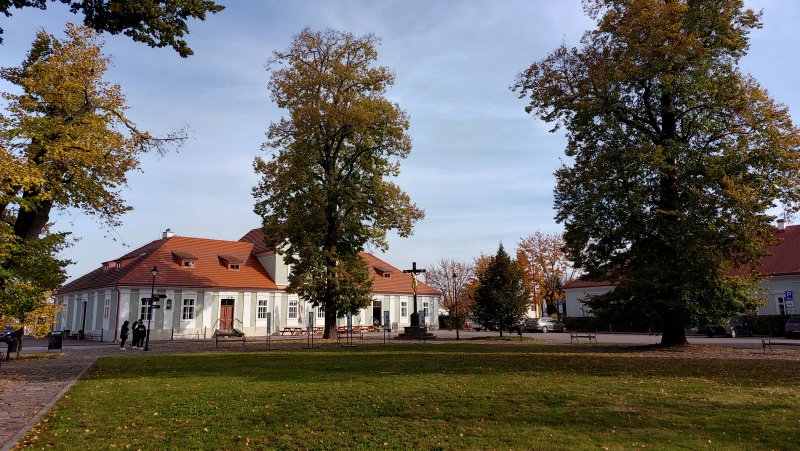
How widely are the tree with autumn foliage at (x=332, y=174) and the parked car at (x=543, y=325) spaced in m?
21.2

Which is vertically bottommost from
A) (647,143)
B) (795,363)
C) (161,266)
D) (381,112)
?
(795,363)

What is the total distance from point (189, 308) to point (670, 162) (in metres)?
33.5

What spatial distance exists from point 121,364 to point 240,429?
12.4 m

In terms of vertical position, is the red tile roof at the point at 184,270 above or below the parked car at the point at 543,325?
above

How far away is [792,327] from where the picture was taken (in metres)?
33.6

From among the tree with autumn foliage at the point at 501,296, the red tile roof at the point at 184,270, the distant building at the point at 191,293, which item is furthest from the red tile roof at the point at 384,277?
the tree with autumn foliage at the point at 501,296

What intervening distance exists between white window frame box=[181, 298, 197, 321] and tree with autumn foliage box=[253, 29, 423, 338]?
1064 cm

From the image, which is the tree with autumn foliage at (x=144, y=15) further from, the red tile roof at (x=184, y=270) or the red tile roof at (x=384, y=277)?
the red tile roof at (x=384, y=277)

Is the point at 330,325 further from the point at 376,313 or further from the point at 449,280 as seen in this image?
the point at 449,280

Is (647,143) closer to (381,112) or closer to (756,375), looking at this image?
(756,375)

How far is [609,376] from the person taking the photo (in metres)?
13.3

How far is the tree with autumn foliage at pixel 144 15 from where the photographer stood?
27.3 feet

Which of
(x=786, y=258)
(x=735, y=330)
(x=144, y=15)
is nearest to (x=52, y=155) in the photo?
(x=144, y=15)

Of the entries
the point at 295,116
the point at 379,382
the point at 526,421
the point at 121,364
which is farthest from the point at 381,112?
the point at 526,421
